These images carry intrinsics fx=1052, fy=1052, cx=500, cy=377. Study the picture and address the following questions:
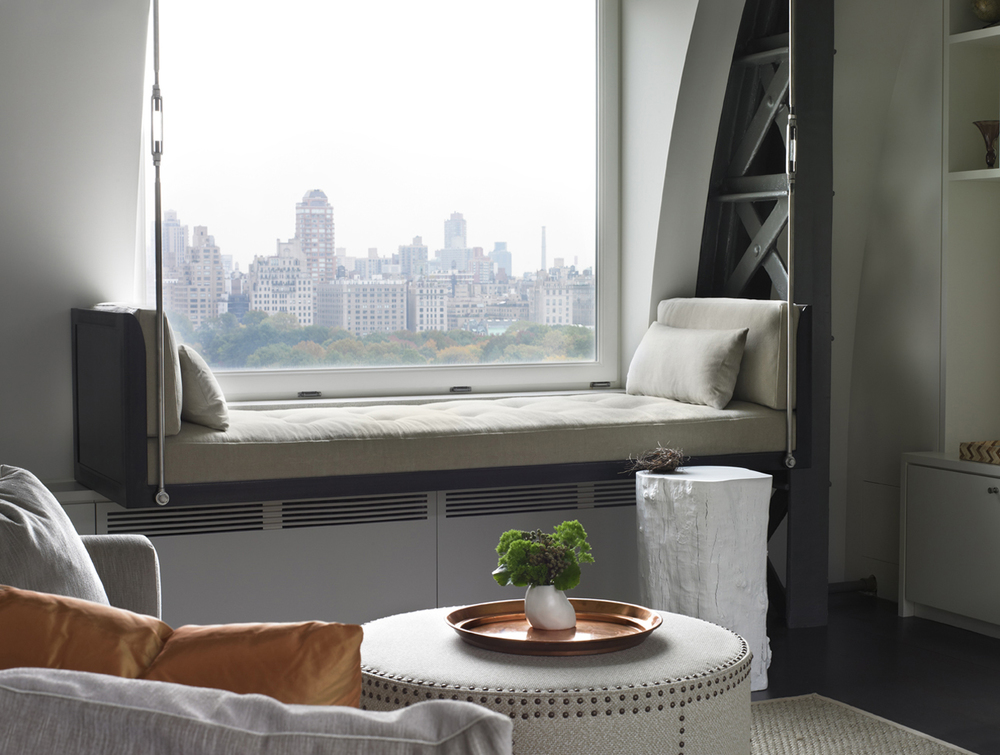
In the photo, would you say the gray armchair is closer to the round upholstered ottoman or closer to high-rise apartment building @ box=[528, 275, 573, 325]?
the round upholstered ottoman

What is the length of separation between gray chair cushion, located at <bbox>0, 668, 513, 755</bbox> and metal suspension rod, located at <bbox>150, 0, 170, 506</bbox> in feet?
6.86

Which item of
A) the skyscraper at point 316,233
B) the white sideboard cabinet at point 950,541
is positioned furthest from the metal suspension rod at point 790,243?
the skyscraper at point 316,233

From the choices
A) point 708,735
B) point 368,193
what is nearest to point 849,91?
point 368,193

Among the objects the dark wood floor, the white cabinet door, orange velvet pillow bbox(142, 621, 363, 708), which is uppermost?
orange velvet pillow bbox(142, 621, 363, 708)

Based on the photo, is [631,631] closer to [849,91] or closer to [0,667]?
[0,667]

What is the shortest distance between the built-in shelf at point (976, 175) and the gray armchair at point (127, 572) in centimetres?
338

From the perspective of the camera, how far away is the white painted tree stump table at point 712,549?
133 inches

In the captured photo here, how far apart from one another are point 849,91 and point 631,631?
3024mm

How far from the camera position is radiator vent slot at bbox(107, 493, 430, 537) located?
136 inches

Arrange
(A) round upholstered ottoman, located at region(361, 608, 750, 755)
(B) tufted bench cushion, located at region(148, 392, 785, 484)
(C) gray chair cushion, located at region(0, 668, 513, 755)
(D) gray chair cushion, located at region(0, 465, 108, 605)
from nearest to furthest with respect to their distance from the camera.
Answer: (C) gray chair cushion, located at region(0, 668, 513, 755), (D) gray chair cushion, located at region(0, 465, 108, 605), (A) round upholstered ottoman, located at region(361, 608, 750, 755), (B) tufted bench cushion, located at region(148, 392, 785, 484)

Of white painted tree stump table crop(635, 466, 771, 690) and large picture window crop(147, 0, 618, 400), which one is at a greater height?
large picture window crop(147, 0, 618, 400)

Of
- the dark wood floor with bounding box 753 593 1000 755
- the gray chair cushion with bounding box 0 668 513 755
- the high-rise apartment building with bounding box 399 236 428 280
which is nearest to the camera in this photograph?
the gray chair cushion with bounding box 0 668 513 755

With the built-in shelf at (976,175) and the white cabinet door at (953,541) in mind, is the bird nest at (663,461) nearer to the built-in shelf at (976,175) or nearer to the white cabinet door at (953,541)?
the white cabinet door at (953,541)

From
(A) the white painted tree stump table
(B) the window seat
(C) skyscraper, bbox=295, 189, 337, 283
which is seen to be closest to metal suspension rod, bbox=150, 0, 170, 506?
(B) the window seat
